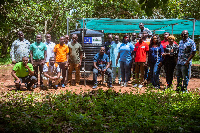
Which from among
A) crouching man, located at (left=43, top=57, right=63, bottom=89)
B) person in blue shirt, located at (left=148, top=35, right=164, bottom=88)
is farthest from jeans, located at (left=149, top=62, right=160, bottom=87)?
crouching man, located at (left=43, top=57, right=63, bottom=89)

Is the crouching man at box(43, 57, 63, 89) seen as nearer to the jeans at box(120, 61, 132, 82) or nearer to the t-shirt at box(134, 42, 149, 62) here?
the jeans at box(120, 61, 132, 82)

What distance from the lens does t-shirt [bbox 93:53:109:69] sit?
31.4 ft

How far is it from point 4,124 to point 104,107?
6.92ft

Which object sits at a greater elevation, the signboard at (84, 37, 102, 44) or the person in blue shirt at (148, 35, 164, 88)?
the signboard at (84, 37, 102, 44)

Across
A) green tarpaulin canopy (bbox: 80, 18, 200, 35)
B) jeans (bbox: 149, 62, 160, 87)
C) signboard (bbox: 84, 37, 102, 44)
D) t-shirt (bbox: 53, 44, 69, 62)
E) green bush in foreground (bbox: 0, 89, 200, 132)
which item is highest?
green tarpaulin canopy (bbox: 80, 18, 200, 35)

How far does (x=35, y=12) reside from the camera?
18125 mm

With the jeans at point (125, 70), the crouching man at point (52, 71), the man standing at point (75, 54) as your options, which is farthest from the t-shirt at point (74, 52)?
the jeans at point (125, 70)

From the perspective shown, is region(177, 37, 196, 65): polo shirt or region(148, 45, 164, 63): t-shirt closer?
region(177, 37, 196, 65): polo shirt

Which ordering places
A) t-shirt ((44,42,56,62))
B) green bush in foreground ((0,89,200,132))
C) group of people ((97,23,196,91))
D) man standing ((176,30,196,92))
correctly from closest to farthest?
green bush in foreground ((0,89,200,132)) → man standing ((176,30,196,92)) → group of people ((97,23,196,91)) → t-shirt ((44,42,56,62))

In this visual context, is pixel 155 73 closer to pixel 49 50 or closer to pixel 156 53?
pixel 156 53

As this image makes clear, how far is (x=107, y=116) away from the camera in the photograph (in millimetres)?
5355

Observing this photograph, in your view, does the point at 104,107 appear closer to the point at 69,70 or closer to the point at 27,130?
the point at 27,130

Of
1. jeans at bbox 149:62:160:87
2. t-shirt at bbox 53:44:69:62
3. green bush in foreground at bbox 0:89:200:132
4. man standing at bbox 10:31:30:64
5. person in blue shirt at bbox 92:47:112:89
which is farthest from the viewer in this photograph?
person in blue shirt at bbox 92:47:112:89

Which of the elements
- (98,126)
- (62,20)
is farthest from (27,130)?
(62,20)
